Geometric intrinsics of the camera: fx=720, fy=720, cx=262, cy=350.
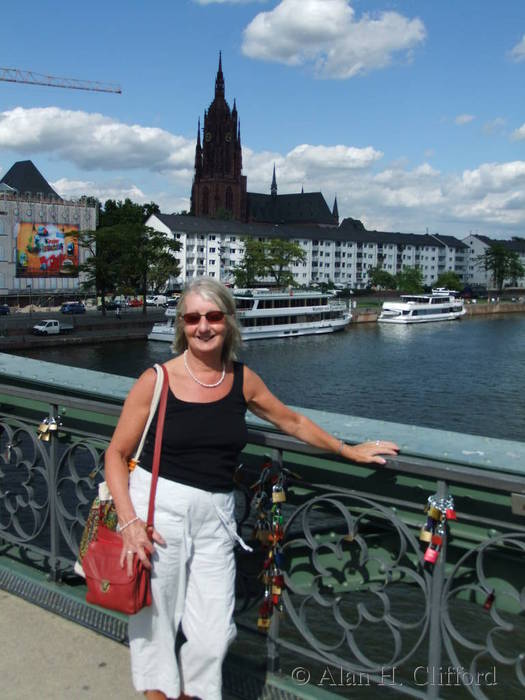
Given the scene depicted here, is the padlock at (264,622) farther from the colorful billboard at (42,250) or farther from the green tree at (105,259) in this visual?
the colorful billboard at (42,250)

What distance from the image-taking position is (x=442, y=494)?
2518 millimetres

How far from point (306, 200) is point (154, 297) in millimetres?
94455

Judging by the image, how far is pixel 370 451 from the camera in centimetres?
276

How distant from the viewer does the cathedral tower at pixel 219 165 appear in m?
147

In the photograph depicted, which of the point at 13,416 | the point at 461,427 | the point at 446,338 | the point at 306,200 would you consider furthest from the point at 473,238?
the point at 13,416

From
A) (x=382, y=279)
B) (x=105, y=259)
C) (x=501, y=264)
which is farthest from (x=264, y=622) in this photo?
(x=501, y=264)

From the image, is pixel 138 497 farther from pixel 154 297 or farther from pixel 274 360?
pixel 154 297

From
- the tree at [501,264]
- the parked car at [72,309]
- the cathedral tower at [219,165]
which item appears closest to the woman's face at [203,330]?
the parked car at [72,309]

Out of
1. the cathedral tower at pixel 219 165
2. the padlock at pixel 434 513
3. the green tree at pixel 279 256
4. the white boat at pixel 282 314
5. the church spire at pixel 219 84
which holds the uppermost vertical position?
the church spire at pixel 219 84

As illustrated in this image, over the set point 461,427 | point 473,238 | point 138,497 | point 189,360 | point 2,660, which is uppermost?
point 473,238

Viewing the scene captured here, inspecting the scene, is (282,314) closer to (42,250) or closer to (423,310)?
(423,310)

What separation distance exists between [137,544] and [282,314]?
2543 inches

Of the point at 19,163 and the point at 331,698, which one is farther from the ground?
the point at 19,163

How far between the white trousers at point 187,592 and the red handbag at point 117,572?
66 millimetres
